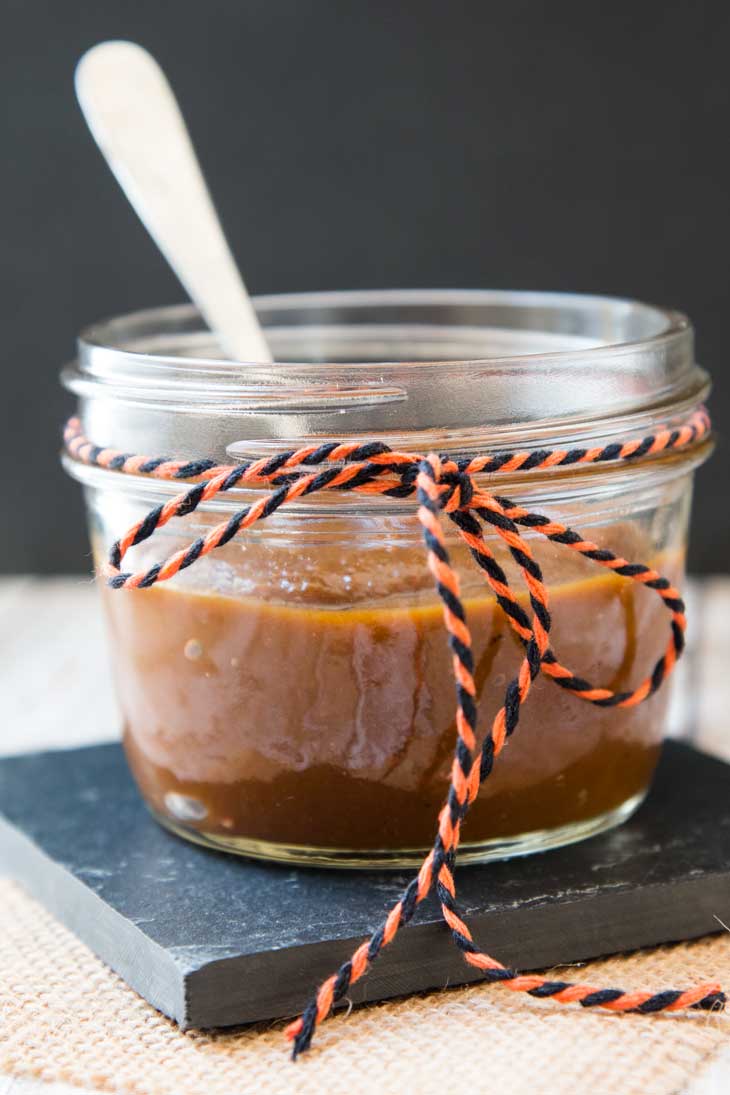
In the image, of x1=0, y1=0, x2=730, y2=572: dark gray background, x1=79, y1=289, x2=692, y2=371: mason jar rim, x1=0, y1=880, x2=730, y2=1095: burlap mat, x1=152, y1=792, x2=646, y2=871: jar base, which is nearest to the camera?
x1=0, y1=880, x2=730, y2=1095: burlap mat

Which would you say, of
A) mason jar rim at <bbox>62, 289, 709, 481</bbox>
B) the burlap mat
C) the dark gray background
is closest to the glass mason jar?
mason jar rim at <bbox>62, 289, 709, 481</bbox>

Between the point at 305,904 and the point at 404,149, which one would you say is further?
the point at 404,149

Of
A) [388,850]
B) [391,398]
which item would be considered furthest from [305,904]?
[391,398]

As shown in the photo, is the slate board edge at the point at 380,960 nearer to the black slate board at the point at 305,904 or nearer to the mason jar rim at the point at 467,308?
the black slate board at the point at 305,904

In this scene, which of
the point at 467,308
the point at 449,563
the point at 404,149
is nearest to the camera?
the point at 449,563

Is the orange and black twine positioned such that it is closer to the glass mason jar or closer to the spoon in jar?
the glass mason jar

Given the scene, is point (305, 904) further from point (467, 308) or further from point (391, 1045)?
point (467, 308)

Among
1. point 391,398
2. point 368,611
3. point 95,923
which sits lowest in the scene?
point 95,923

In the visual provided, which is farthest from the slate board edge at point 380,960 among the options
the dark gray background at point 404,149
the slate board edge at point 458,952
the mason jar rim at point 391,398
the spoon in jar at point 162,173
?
the dark gray background at point 404,149
